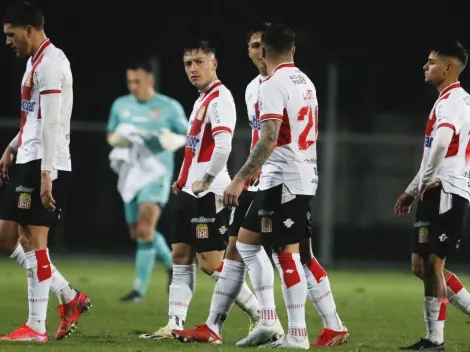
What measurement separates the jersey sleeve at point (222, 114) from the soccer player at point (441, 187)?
1.45 metres

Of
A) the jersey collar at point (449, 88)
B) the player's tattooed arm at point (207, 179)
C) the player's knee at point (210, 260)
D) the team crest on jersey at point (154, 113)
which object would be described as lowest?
the player's knee at point (210, 260)

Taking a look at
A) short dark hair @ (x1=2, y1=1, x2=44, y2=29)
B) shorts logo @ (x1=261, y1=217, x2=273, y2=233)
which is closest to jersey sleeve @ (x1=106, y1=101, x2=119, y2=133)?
short dark hair @ (x1=2, y1=1, x2=44, y2=29)

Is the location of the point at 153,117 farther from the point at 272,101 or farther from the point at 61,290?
the point at 272,101

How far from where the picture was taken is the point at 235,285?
912 cm

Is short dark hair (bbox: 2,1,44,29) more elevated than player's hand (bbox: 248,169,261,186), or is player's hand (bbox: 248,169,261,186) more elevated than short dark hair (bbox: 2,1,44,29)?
short dark hair (bbox: 2,1,44,29)

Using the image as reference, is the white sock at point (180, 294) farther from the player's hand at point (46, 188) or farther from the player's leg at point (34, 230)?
the player's hand at point (46, 188)

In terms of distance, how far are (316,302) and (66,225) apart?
39.3ft

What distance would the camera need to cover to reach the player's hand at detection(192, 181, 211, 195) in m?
9.06

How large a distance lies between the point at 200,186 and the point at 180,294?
913 millimetres

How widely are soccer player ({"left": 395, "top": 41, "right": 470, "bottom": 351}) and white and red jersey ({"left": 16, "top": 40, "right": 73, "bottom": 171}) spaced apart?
8.60 ft

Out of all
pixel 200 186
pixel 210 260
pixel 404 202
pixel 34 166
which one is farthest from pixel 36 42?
pixel 404 202

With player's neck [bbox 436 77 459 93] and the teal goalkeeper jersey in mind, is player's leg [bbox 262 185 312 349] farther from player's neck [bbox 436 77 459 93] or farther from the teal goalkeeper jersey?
the teal goalkeeper jersey

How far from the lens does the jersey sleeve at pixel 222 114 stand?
30.5 ft

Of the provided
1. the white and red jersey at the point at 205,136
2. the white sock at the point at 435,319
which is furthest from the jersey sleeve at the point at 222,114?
the white sock at the point at 435,319
